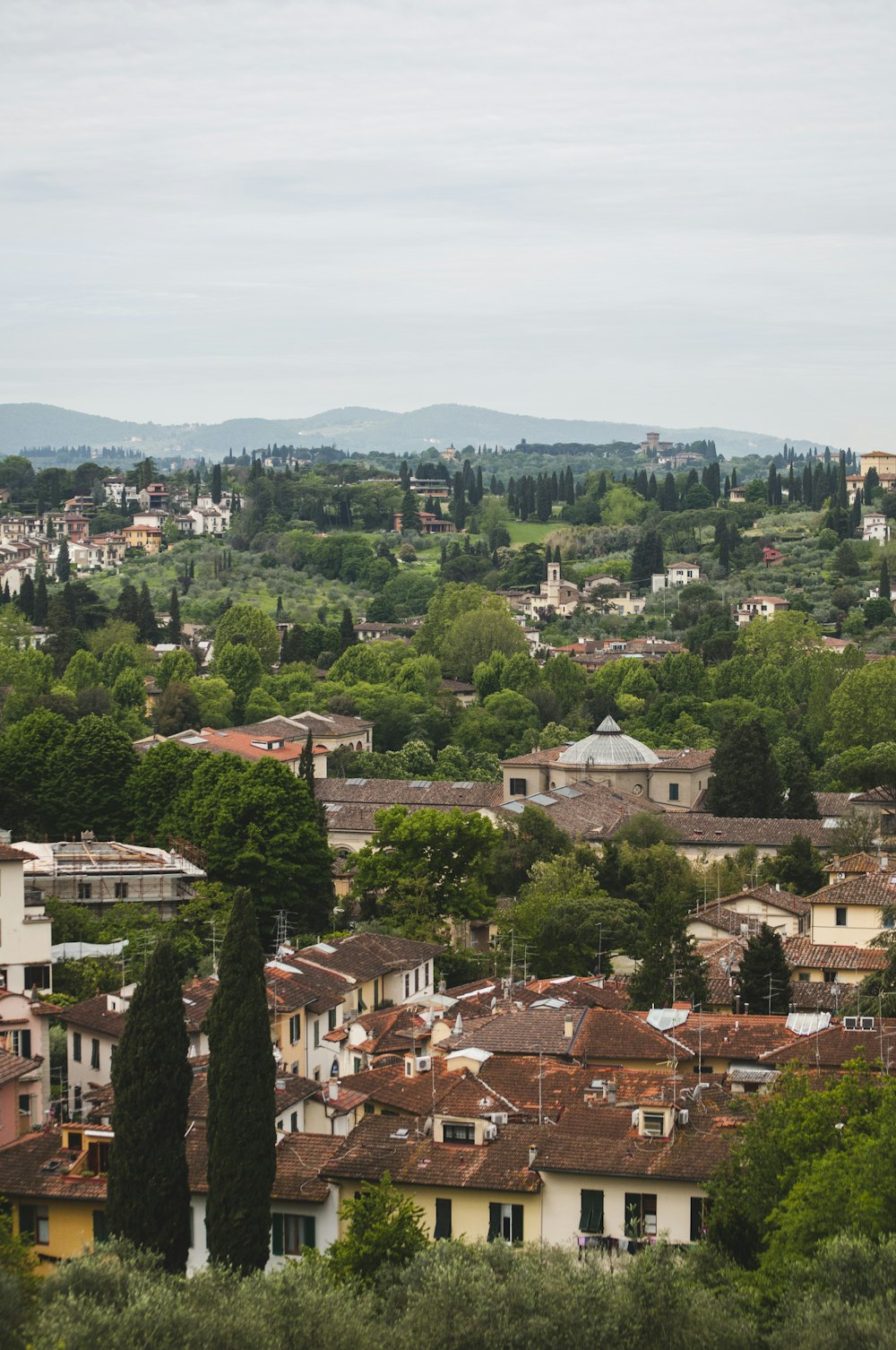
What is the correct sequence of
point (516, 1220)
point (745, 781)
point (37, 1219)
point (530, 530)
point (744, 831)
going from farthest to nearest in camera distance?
point (530, 530) → point (745, 781) → point (744, 831) → point (37, 1219) → point (516, 1220)

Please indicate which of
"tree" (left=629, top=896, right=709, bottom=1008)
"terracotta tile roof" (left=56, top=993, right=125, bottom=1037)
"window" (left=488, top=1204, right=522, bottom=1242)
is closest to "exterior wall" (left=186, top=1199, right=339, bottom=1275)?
"window" (left=488, top=1204, right=522, bottom=1242)

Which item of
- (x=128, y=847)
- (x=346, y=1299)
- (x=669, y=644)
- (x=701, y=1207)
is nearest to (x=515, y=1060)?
(x=701, y=1207)

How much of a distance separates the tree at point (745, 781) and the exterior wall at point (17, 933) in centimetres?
3080

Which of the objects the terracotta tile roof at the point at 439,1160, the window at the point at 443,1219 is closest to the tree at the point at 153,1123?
the terracotta tile roof at the point at 439,1160

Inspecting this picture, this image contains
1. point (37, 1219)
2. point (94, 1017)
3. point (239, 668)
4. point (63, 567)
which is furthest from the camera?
point (63, 567)

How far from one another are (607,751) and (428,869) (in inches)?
899

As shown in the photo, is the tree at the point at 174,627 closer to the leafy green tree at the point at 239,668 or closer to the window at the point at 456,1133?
the leafy green tree at the point at 239,668

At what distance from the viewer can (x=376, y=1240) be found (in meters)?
21.0

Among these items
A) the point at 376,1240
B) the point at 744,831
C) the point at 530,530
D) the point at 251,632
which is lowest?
the point at 744,831

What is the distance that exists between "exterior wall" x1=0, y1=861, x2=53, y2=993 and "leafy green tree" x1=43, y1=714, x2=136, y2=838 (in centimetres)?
1615

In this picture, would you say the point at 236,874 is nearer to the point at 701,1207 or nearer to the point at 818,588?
the point at 701,1207

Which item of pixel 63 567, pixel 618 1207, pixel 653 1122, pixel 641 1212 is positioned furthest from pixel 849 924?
pixel 63 567

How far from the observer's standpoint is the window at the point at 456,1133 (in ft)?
82.3

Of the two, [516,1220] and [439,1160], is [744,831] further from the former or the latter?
[516,1220]
